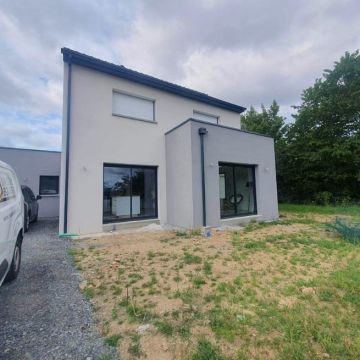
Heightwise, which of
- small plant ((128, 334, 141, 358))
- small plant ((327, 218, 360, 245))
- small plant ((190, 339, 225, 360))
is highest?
small plant ((327, 218, 360, 245))

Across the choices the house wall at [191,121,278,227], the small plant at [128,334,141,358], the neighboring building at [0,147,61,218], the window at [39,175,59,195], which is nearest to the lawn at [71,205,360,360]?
the small plant at [128,334,141,358]

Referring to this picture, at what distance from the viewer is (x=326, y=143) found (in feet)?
55.5

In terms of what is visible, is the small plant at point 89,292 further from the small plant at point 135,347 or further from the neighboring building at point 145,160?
the neighboring building at point 145,160

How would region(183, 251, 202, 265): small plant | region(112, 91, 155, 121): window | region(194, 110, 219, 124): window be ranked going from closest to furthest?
1. region(183, 251, 202, 265): small plant
2. region(112, 91, 155, 121): window
3. region(194, 110, 219, 124): window

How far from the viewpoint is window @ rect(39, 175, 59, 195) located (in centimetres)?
1294

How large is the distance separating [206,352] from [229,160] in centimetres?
746

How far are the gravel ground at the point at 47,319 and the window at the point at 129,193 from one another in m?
3.77

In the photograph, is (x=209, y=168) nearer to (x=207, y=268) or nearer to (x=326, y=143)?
(x=207, y=268)

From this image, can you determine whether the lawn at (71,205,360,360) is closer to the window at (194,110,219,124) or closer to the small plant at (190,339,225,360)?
the small plant at (190,339,225,360)

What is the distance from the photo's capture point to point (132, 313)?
271 cm

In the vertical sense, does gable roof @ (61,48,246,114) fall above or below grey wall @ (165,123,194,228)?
above

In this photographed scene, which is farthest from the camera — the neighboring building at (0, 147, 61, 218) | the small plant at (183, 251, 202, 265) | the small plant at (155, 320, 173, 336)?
the neighboring building at (0, 147, 61, 218)

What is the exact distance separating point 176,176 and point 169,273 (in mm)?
4991

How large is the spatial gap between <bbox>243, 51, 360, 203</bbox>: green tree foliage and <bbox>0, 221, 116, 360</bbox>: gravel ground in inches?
694
